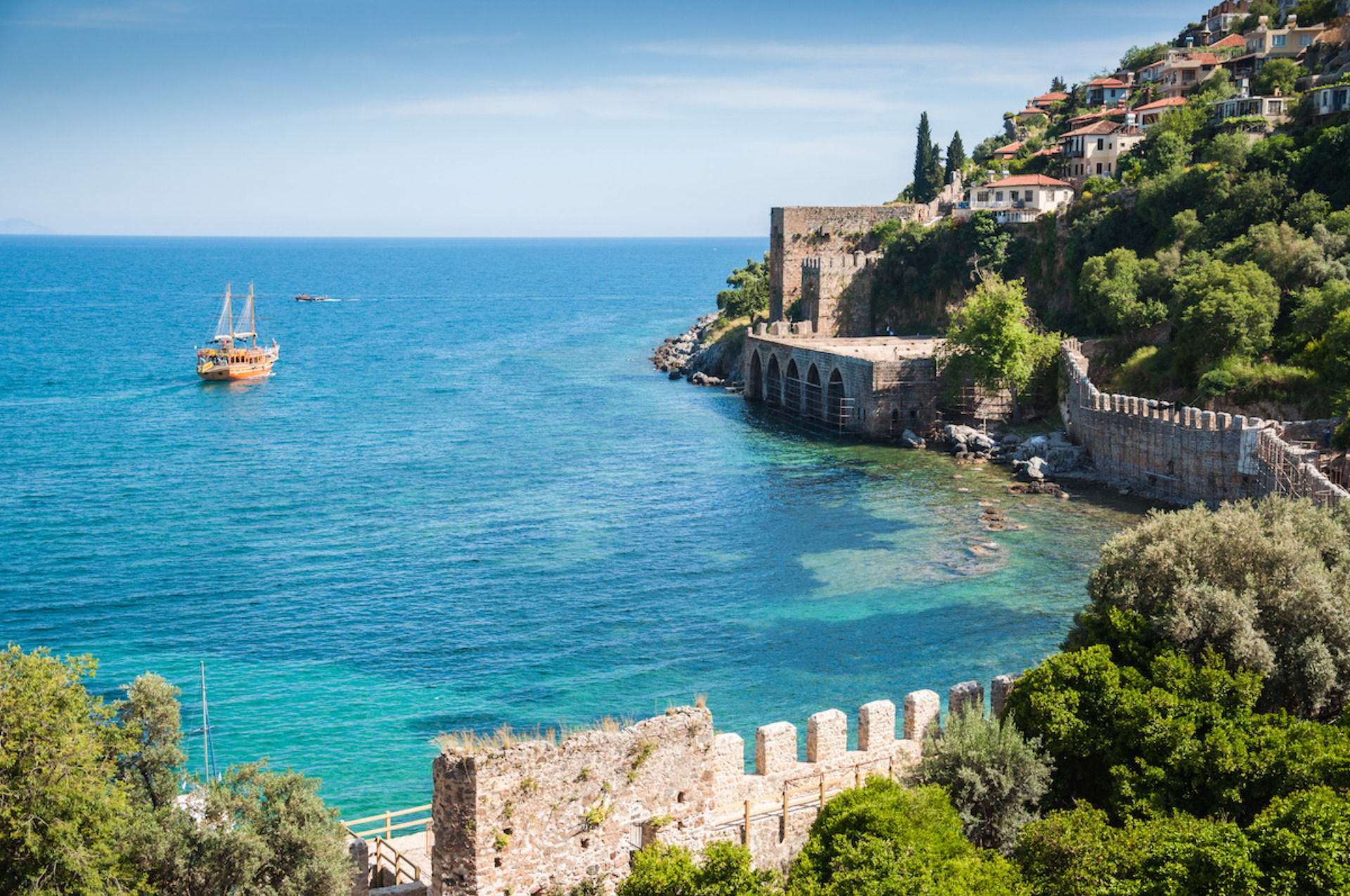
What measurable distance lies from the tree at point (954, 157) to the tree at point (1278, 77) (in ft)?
93.4

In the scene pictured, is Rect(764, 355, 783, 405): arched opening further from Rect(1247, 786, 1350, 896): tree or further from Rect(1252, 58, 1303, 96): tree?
Rect(1247, 786, 1350, 896): tree

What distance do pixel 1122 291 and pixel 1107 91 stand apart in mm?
46140

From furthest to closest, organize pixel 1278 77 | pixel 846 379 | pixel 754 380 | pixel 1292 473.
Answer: pixel 754 380 → pixel 1278 77 → pixel 846 379 → pixel 1292 473

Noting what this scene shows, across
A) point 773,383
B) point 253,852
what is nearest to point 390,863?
point 253,852

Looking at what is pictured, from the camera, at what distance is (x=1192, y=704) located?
17.5 metres

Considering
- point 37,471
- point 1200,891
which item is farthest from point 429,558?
point 1200,891

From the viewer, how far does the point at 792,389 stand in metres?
72.0

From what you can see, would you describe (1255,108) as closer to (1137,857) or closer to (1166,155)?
(1166,155)

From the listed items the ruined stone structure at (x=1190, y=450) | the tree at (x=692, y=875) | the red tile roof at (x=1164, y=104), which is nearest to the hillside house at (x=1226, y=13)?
the red tile roof at (x=1164, y=104)

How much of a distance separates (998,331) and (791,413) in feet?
53.6

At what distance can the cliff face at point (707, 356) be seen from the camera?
278ft

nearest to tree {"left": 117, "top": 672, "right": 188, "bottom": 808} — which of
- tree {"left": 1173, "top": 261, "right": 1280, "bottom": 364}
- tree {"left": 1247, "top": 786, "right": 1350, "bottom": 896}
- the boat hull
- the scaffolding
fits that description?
tree {"left": 1247, "top": 786, "right": 1350, "bottom": 896}

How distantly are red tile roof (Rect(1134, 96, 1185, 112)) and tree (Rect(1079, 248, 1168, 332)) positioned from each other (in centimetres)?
2348

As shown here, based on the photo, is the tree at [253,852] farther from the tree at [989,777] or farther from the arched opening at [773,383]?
the arched opening at [773,383]
